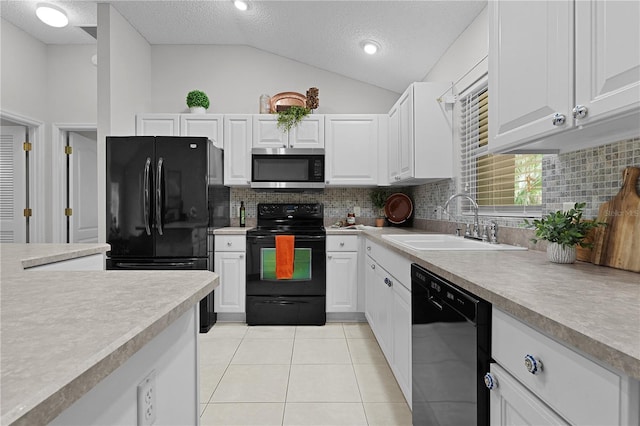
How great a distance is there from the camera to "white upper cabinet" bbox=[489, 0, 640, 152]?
36.3 inches

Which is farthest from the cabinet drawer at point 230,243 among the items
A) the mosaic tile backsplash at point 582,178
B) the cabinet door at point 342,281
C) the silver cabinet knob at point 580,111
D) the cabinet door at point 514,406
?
the silver cabinet knob at point 580,111

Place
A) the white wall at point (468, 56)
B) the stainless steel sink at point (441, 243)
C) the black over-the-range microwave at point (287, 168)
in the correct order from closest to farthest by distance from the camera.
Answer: the stainless steel sink at point (441, 243)
the white wall at point (468, 56)
the black over-the-range microwave at point (287, 168)

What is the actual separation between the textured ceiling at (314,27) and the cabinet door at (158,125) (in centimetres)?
93

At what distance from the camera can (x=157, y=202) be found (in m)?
3.00

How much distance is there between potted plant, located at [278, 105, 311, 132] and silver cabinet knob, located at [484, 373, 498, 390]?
119 inches

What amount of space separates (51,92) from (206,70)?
5.95ft

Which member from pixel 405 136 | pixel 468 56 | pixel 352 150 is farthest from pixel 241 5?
pixel 468 56

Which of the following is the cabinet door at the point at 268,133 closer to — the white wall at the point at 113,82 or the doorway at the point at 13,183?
the white wall at the point at 113,82

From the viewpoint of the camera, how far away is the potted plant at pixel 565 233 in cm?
131

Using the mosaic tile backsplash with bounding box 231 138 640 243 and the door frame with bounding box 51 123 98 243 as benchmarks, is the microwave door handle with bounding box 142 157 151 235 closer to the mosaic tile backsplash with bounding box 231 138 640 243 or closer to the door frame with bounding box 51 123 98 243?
the door frame with bounding box 51 123 98 243

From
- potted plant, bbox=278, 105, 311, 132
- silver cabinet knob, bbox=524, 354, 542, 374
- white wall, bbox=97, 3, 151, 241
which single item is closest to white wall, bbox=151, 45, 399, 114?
white wall, bbox=97, 3, 151, 241

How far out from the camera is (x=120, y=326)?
60 cm

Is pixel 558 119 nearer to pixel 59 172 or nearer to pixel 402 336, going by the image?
pixel 402 336

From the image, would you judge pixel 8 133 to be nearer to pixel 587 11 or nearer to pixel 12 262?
pixel 12 262
